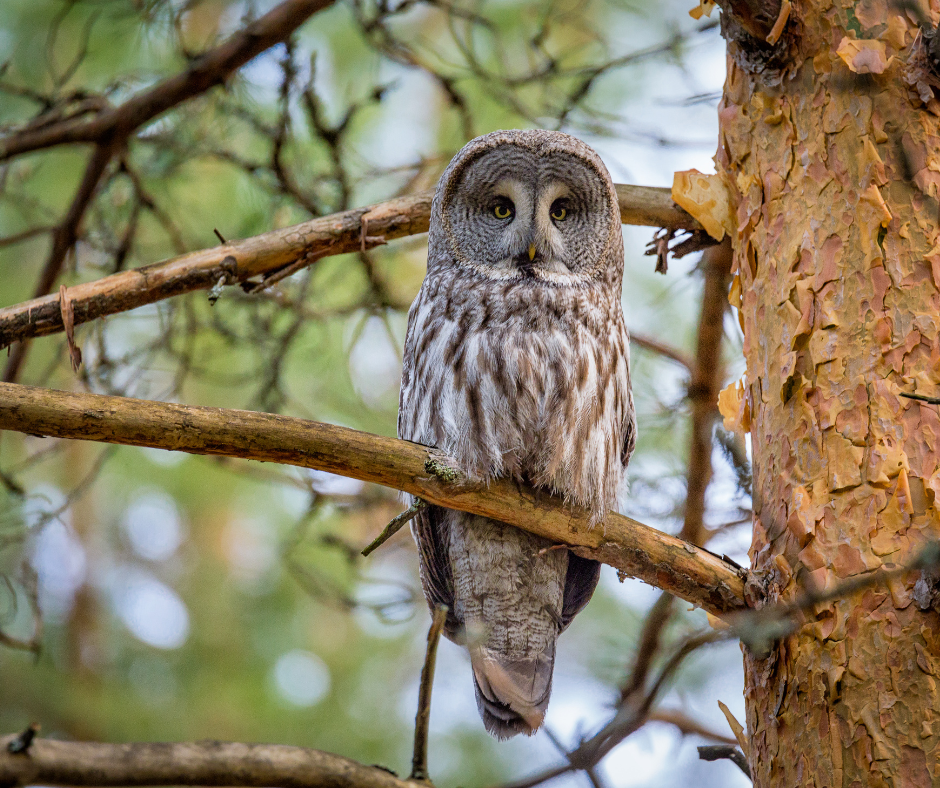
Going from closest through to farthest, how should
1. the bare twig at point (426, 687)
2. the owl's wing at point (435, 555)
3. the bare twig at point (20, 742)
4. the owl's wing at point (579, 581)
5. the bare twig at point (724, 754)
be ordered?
the bare twig at point (20, 742), the bare twig at point (426, 687), the bare twig at point (724, 754), the owl's wing at point (435, 555), the owl's wing at point (579, 581)

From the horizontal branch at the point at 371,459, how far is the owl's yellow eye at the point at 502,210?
924 millimetres

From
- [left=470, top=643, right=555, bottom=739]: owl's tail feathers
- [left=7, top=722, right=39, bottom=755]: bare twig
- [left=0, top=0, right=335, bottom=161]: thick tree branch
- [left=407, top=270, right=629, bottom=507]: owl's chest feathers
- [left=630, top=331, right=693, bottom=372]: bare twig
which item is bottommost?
[left=7, top=722, right=39, bottom=755]: bare twig

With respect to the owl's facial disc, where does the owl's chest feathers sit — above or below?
below

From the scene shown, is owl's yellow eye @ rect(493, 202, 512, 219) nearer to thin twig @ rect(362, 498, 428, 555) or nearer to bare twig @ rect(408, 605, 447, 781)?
thin twig @ rect(362, 498, 428, 555)

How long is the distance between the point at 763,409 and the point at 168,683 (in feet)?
14.1

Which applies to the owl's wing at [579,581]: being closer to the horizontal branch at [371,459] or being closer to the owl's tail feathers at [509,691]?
the owl's tail feathers at [509,691]

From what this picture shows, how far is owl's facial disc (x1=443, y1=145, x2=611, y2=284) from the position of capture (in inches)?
103

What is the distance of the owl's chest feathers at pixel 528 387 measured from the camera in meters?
2.29

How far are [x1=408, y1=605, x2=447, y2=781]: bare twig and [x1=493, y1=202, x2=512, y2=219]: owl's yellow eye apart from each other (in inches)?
65.0

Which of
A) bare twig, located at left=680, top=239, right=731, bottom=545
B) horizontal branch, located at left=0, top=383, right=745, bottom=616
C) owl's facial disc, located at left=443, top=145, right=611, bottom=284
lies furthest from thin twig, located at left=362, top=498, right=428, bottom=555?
bare twig, located at left=680, top=239, right=731, bottom=545

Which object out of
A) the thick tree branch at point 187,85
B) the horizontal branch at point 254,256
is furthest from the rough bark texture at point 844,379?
the thick tree branch at point 187,85

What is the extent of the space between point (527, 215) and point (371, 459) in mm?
1207

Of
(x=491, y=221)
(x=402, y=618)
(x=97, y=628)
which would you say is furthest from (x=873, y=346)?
(x=97, y=628)

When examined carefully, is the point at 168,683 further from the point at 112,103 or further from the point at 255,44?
the point at 255,44
